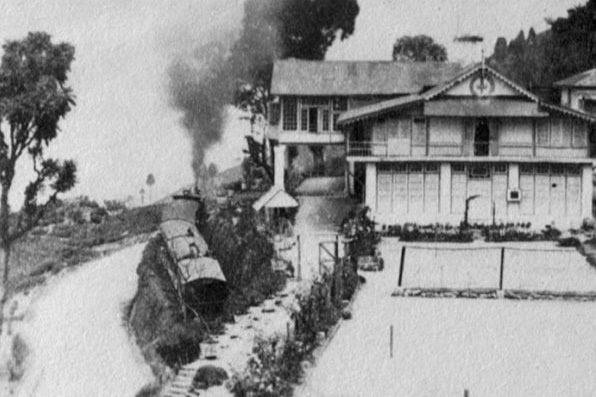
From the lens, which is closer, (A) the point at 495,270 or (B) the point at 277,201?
(A) the point at 495,270

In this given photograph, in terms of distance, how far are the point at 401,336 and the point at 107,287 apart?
1012 cm

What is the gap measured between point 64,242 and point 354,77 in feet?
55.8

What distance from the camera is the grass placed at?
1043 inches

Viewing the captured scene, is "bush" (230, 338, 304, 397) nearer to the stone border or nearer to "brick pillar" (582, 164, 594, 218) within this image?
the stone border

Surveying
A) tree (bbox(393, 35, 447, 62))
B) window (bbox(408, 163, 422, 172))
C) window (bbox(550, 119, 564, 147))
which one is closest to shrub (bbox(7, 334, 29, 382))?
window (bbox(408, 163, 422, 172))

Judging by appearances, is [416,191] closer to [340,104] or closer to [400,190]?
[400,190]

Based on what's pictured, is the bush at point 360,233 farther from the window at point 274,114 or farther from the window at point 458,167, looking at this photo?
the window at point 274,114

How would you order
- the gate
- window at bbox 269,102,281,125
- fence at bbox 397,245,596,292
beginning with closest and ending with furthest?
fence at bbox 397,245,596,292, the gate, window at bbox 269,102,281,125

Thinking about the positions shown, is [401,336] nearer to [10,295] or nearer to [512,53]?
[10,295]

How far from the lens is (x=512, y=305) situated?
74.6ft

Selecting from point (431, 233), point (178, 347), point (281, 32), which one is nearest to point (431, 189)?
point (431, 233)

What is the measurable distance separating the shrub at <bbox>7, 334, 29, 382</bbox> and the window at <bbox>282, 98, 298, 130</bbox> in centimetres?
2084

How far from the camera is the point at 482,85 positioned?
35750 mm

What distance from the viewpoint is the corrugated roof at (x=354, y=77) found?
134ft
